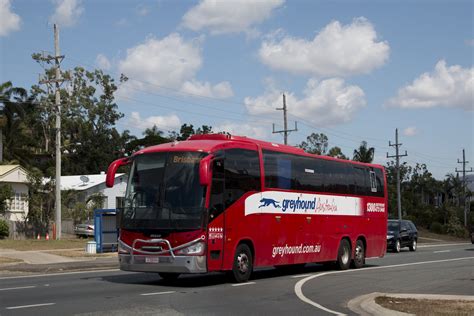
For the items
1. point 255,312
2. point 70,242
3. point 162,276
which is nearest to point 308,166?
point 162,276

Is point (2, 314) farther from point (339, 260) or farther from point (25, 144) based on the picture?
point (25, 144)

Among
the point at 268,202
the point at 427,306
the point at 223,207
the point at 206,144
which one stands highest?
the point at 206,144

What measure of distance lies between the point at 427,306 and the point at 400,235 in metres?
24.6

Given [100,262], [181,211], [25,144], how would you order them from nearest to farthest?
[181,211], [100,262], [25,144]

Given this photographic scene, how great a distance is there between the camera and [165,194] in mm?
15672

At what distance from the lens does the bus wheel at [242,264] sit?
54.5 feet

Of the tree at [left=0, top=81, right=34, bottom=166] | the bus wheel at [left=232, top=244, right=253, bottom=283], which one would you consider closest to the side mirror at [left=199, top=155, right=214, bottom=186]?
the bus wheel at [left=232, top=244, right=253, bottom=283]

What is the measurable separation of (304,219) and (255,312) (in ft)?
27.0

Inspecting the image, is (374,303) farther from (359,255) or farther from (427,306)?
(359,255)

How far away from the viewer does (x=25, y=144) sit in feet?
226

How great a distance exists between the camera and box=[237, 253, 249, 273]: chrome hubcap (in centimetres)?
1680

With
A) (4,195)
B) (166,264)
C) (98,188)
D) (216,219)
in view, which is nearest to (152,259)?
(166,264)

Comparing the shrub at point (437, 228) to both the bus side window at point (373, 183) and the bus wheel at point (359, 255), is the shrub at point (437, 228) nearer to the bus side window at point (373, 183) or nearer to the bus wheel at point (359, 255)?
the bus side window at point (373, 183)

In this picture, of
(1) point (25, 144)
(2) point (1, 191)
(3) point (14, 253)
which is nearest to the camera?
(3) point (14, 253)
